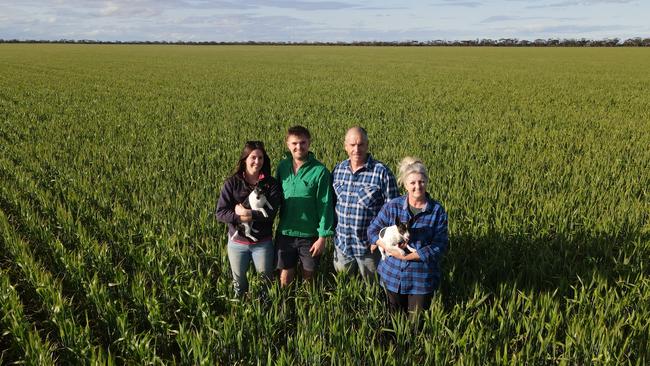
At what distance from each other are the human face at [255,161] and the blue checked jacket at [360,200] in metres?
0.71

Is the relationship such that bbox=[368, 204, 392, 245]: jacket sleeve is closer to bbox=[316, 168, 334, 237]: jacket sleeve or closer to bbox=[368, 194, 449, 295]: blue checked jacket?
bbox=[368, 194, 449, 295]: blue checked jacket

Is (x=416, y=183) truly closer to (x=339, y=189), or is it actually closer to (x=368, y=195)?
(x=368, y=195)

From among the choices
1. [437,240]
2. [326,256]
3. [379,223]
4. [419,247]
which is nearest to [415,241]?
[419,247]

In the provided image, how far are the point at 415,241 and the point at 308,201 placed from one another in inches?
38.3

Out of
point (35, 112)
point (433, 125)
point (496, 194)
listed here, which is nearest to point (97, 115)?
point (35, 112)

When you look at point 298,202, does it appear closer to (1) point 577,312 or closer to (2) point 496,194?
(1) point 577,312

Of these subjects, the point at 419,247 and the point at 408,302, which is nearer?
the point at 419,247

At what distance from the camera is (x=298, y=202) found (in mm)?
3951

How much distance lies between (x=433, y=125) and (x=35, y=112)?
12753 mm

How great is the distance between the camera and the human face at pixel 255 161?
373cm

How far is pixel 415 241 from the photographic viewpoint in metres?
3.45

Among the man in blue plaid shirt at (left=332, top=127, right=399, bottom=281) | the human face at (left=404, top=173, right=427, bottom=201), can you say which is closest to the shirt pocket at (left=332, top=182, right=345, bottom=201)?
the man in blue plaid shirt at (left=332, top=127, right=399, bottom=281)

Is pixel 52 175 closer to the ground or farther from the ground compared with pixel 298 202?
closer to the ground

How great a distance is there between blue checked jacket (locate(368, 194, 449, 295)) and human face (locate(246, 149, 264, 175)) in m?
1.01
